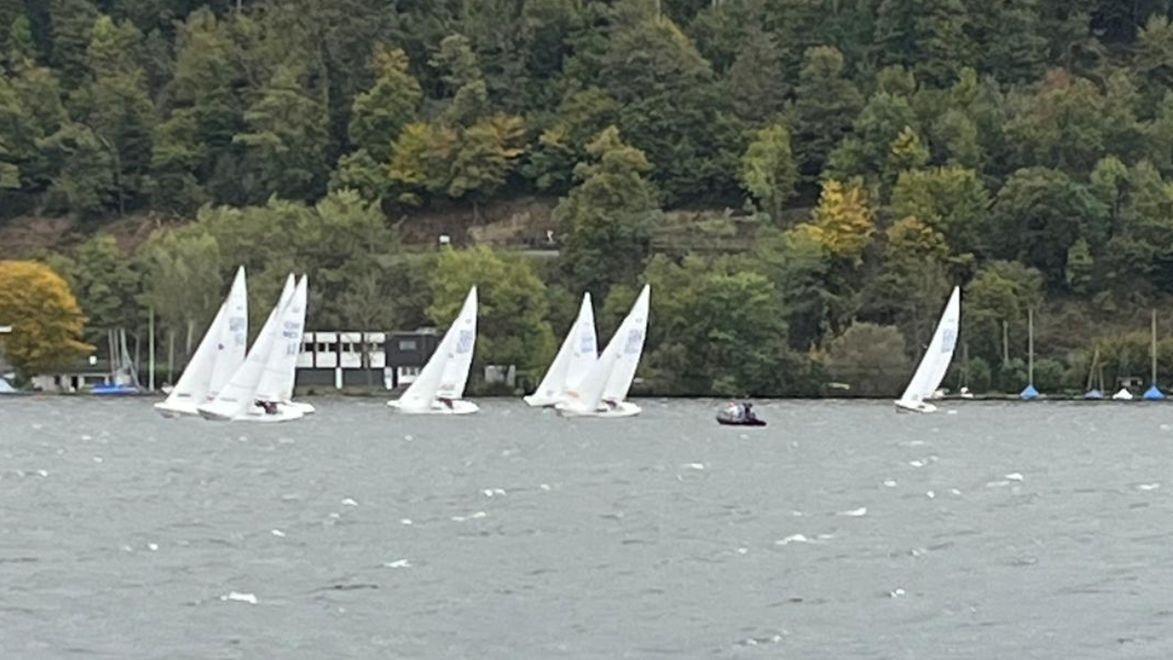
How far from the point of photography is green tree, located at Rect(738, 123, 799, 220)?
171750 millimetres

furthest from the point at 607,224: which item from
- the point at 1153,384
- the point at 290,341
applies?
the point at 290,341

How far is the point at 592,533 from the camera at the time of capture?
188 ft

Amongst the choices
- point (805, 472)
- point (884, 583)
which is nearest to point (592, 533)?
point (884, 583)

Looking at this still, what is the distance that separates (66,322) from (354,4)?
157 feet

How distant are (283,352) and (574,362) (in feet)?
54.0

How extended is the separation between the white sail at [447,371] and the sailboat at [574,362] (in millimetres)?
4284

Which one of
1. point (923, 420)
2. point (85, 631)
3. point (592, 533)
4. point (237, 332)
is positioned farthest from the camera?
point (923, 420)

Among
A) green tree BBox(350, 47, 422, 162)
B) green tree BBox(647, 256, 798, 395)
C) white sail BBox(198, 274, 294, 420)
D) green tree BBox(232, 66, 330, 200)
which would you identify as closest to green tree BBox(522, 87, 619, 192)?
green tree BBox(350, 47, 422, 162)

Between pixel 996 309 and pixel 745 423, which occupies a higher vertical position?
pixel 996 309

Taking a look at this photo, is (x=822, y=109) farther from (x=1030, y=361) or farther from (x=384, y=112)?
(x=384, y=112)

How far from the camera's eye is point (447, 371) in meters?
122

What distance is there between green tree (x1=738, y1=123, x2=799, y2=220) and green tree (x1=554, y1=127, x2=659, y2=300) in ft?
24.3

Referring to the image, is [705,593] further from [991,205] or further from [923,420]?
[991,205]

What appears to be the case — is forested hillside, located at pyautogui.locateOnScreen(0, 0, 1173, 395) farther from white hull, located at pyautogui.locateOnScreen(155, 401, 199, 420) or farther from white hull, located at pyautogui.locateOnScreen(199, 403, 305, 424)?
white hull, located at pyautogui.locateOnScreen(199, 403, 305, 424)
